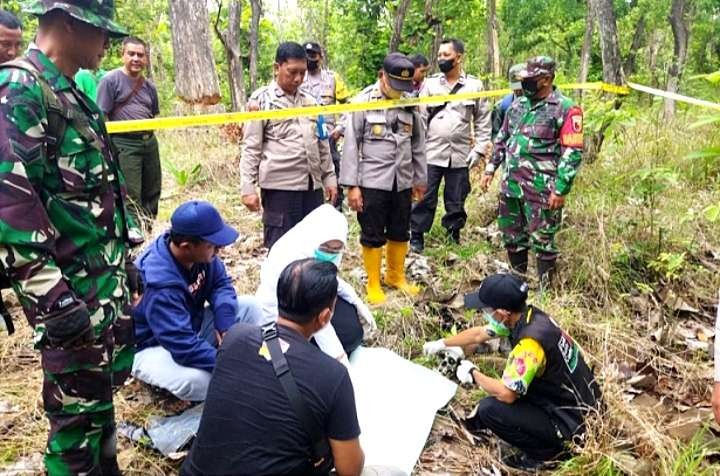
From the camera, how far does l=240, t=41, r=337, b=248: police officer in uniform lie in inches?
149

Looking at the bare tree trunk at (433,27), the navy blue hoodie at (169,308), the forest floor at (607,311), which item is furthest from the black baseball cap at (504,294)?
the bare tree trunk at (433,27)

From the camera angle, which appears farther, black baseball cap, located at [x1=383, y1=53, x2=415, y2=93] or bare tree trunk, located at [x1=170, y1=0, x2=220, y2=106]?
bare tree trunk, located at [x1=170, y1=0, x2=220, y2=106]

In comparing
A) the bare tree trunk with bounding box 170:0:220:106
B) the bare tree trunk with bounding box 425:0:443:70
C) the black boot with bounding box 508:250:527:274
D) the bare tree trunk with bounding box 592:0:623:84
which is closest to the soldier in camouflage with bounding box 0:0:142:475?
the black boot with bounding box 508:250:527:274

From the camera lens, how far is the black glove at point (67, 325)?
5.58 ft

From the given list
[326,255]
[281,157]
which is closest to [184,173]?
[281,157]

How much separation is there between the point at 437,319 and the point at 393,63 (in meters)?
1.75

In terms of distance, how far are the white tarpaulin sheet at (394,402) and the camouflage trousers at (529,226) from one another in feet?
4.97

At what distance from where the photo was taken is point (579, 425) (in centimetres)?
259

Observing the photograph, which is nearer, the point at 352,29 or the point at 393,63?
the point at 393,63

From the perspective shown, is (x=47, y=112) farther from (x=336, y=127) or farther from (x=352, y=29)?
(x=352, y=29)

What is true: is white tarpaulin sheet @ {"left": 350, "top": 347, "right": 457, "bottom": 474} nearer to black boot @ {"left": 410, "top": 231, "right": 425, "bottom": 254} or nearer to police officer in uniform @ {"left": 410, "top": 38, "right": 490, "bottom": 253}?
black boot @ {"left": 410, "top": 231, "right": 425, "bottom": 254}

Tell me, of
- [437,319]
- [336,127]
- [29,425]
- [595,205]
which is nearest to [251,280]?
[437,319]

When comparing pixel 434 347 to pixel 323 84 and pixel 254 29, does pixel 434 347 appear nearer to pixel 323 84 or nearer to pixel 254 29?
pixel 323 84

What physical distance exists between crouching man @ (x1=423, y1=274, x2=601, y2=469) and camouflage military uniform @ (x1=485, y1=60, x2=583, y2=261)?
1544mm
